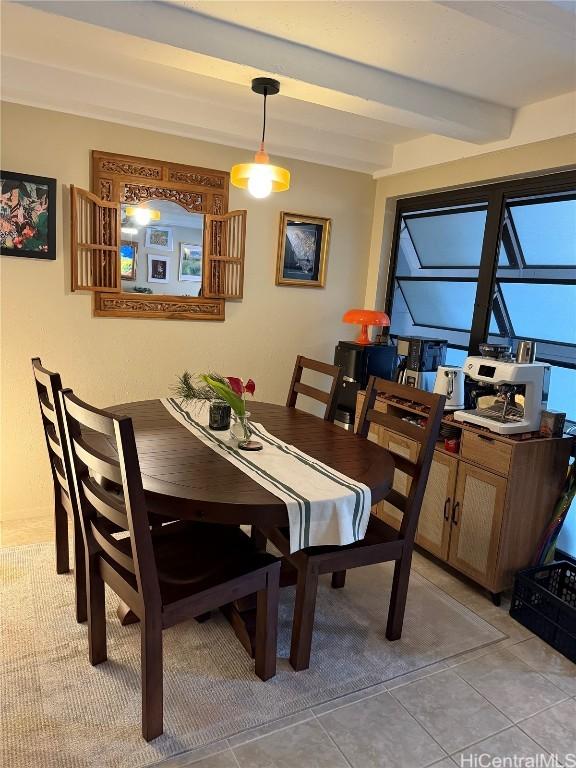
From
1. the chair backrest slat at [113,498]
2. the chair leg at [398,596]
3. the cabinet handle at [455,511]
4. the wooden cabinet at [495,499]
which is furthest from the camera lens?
the cabinet handle at [455,511]

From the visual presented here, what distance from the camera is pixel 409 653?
2131 millimetres

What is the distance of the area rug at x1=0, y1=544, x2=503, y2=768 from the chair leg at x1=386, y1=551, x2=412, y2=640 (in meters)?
0.06

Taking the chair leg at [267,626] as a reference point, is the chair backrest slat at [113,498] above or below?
above

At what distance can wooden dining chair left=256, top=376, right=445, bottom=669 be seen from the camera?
1.93 metres

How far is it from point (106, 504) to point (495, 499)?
1777 mm

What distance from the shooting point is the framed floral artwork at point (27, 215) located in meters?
2.77

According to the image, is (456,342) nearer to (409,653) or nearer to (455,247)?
(455,247)

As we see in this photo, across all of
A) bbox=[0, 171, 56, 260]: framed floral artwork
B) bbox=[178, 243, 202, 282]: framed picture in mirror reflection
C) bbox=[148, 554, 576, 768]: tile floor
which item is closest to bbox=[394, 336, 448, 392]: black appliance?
bbox=[178, 243, 202, 282]: framed picture in mirror reflection

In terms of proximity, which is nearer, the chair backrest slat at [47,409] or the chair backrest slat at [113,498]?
the chair backrest slat at [113,498]

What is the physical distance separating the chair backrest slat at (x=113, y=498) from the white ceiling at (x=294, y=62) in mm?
1398

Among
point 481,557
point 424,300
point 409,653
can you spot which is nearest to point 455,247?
point 424,300

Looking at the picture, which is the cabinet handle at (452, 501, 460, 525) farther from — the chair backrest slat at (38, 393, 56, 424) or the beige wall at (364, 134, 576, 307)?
the chair backrest slat at (38, 393, 56, 424)

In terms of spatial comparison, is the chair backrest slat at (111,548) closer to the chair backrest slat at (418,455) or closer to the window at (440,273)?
the chair backrest slat at (418,455)

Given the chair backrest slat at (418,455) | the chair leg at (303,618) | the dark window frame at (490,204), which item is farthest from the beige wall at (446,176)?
the chair leg at (303,618)
